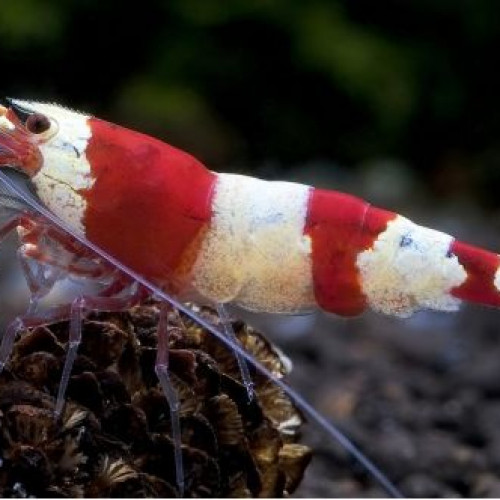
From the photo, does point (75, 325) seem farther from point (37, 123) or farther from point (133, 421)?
point (37, 123)

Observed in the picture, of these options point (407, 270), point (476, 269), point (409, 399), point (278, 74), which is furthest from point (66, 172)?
point (278, 74)

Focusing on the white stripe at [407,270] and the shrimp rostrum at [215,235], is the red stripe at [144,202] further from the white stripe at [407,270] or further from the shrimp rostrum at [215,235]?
the white stripe at [407,270]

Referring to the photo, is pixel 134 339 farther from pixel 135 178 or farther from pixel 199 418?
pixel 135 178

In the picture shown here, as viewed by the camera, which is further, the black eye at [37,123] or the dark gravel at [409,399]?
the dark gravel at [409,399]

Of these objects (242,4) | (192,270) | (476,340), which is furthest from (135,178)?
(242,4)

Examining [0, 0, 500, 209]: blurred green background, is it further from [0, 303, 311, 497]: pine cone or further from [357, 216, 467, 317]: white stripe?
[357, 216, 467, 317]: white stripe

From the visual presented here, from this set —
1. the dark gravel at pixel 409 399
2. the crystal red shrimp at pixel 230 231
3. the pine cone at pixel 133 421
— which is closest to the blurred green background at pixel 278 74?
the dark gravel at pixel 409 399

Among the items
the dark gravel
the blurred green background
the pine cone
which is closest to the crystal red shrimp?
the pine cone
